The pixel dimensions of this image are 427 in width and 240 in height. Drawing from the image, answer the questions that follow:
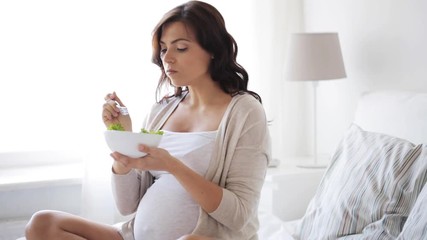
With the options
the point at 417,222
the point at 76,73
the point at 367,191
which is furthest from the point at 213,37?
the point at 76,73

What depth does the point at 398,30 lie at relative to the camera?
7.57 ft

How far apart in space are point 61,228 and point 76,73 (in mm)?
1229

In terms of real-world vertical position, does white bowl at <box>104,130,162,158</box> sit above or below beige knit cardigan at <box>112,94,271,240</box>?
above

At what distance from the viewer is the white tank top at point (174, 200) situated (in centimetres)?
158

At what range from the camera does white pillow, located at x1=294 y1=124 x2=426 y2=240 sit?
1.62 m

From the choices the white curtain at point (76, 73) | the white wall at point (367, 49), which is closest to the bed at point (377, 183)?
the white wall at point (367, 49)

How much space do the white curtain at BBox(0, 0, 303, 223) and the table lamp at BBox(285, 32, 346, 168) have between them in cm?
51

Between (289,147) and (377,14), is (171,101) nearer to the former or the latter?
(377,14)

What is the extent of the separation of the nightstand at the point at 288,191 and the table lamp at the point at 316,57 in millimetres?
401

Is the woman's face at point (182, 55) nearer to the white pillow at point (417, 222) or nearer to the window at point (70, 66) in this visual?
the white pillow at point (417, 222)

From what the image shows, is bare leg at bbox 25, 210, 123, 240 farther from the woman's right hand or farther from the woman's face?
the woman's face

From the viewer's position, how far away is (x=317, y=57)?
2502mm

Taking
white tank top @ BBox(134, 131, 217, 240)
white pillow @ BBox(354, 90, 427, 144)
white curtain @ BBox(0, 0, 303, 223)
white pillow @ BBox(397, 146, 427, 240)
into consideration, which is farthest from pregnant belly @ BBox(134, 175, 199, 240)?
white curtain @ BBox(0, 0, 303, 223)

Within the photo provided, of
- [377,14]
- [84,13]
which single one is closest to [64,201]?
[84,13]
